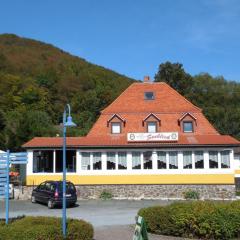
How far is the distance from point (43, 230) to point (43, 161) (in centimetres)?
2429

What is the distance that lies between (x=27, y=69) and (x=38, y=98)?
2296 cm

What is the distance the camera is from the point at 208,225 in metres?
15.8

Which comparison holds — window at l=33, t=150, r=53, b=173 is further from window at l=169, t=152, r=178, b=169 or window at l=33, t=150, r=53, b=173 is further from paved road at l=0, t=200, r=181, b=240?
window at l=169, t=152, r=178, b=169

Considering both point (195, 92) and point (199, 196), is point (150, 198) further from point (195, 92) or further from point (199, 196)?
point (195, 92)

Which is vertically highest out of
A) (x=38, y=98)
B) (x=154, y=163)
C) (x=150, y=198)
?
(x=38, y=98)

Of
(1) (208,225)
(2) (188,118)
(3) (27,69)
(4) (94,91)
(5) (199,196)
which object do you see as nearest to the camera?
(1) (208,225)

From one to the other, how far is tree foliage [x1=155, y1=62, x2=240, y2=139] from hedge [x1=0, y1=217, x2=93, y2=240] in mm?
66655

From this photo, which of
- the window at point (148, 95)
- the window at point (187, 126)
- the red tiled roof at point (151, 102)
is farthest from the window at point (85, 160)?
the window at point (148, 95)

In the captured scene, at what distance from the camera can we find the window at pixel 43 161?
36256 millimetres

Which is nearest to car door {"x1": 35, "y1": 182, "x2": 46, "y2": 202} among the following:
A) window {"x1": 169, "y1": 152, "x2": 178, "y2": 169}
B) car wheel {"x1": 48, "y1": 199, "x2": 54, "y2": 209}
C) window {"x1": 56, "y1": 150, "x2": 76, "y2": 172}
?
car wheel {"x1": 48, "y1": 199, "x2": 54, "y2": 209}

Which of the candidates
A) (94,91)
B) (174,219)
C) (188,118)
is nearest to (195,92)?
(94,91)

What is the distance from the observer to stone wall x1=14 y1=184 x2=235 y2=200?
114 feet

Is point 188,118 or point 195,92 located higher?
point 195,92

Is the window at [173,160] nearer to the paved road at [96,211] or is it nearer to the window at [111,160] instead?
the paved road at [96,211]
